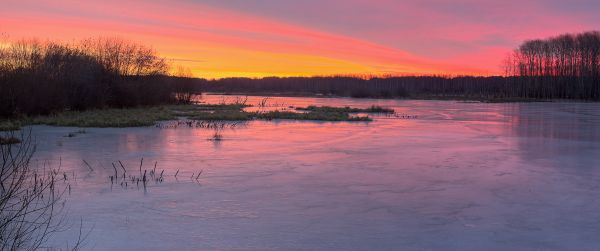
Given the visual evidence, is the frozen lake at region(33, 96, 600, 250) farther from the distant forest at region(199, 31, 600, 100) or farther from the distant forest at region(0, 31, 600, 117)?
the distant forest at region(199, 31, 600, 100)

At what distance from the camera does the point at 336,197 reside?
629 centimetres

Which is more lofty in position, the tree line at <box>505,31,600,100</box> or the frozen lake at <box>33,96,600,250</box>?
the tree line at <box>505,31,600,100</box>

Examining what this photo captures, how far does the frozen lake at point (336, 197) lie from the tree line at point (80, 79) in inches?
391

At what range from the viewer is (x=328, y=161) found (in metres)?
9.47

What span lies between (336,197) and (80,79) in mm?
23476

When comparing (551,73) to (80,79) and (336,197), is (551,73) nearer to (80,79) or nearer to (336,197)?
(80,79)

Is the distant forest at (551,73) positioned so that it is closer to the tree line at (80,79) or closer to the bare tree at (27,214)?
the tree line at (80,79)

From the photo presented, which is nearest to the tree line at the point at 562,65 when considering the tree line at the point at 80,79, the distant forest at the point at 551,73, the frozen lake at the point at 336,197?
the distant forest at the point at 551,73

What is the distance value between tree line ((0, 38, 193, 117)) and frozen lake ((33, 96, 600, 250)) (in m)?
9.94

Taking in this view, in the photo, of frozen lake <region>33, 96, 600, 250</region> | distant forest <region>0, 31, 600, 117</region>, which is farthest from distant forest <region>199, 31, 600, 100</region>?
frozen lake <region>33, 96, 600, 250</region>

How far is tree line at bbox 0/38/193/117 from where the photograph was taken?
20.0 metres

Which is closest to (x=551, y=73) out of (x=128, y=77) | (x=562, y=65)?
(x=562, y=65)

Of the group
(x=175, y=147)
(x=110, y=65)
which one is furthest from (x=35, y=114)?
(x=175, y=147)

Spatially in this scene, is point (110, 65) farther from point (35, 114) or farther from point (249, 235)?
point (249, 235)
